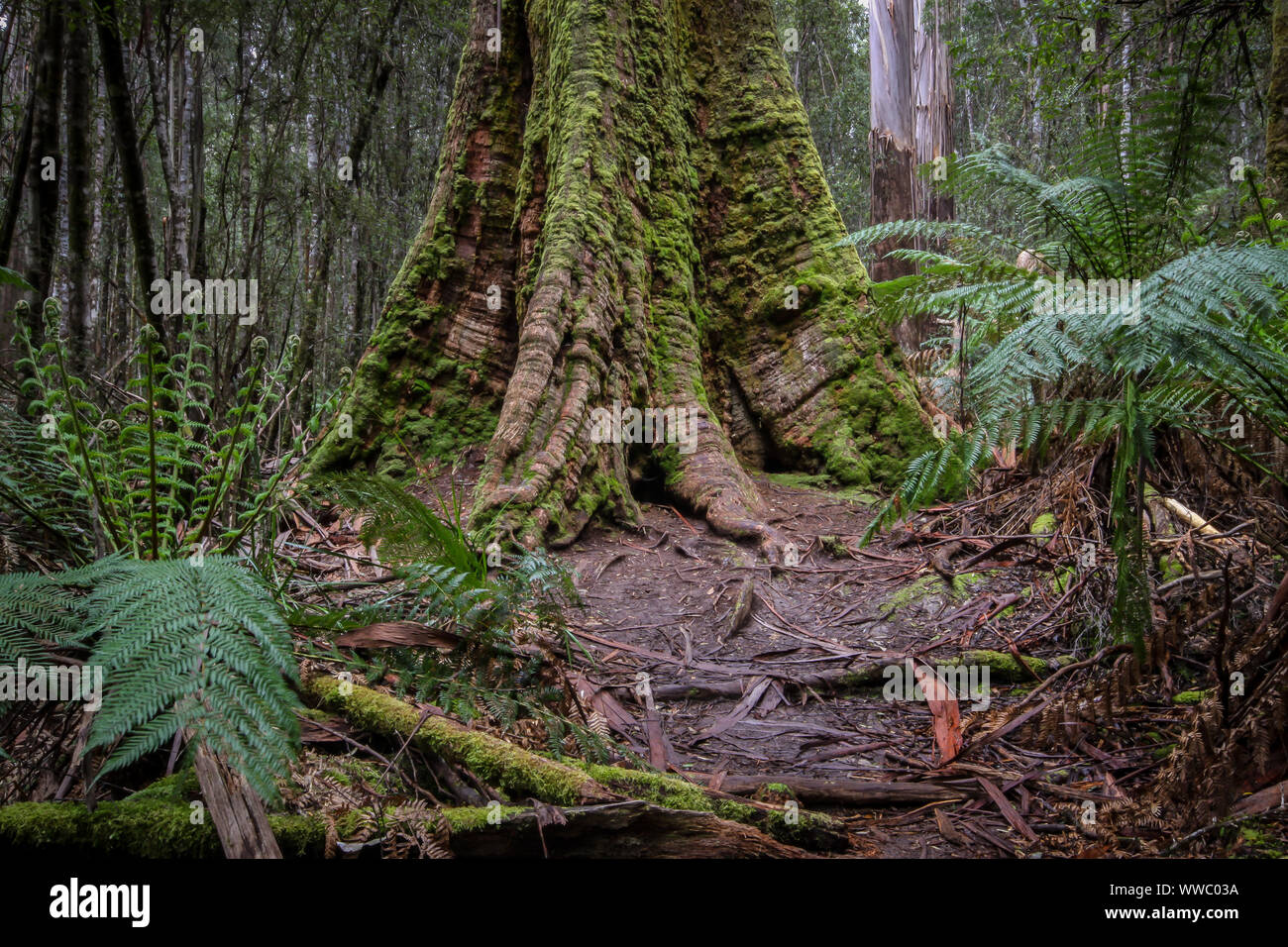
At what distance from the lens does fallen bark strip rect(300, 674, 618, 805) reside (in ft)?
4.82

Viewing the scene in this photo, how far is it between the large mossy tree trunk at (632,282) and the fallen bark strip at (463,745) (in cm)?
→ 209

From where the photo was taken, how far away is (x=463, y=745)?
→ 5.12ft

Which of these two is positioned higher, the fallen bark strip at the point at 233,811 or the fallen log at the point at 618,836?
the fallen bark strip at the point at 233,811

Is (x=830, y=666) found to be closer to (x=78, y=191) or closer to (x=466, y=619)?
(x=466, y=619)

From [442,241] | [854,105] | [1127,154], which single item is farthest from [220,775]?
[854,105]

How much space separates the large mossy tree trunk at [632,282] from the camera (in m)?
4.23

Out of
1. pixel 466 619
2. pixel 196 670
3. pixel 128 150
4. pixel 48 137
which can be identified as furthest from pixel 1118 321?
pixel 48 137

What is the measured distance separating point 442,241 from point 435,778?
4287 millimetres

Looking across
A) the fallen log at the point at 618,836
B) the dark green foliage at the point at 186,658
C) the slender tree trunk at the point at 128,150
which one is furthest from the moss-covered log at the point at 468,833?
the slender tree trunk at the point at 128,150

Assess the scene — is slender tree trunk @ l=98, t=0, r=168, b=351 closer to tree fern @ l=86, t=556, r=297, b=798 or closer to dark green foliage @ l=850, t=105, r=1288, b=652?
tree fern @ l=86, t=556, r=297, b=798

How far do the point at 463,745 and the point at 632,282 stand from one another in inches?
139

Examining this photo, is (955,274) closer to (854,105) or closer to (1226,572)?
(1226,572)

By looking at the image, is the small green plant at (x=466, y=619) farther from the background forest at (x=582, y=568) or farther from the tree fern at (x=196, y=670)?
the tree fern at (x=196, y=670)

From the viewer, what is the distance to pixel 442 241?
5.08 metres
